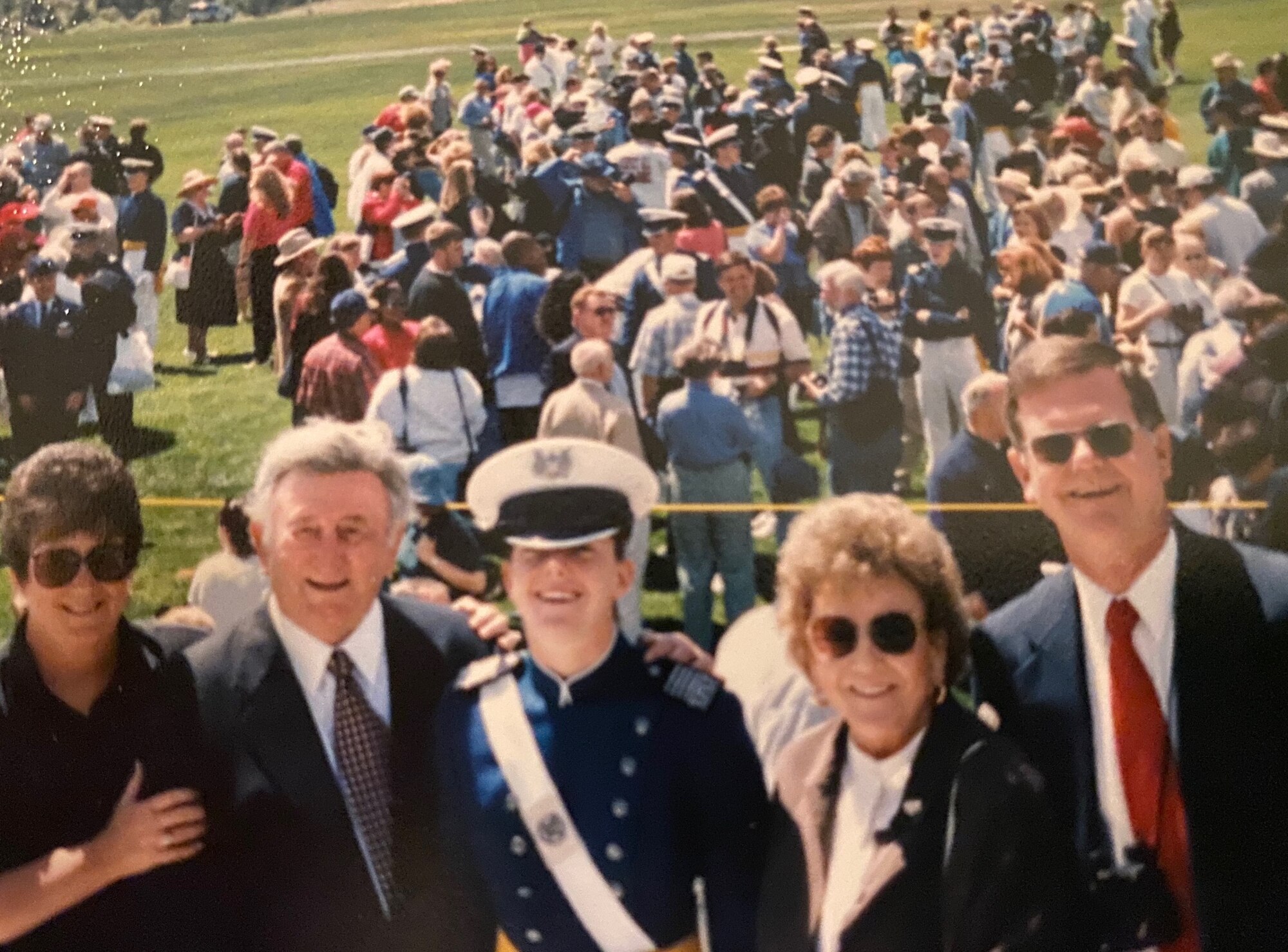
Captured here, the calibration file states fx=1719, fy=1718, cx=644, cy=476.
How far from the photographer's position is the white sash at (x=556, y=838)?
Result: 3422 millimetres

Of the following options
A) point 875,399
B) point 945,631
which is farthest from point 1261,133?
point 945,631

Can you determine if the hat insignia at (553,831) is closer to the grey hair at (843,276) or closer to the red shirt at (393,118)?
the grey hair at (843,276)

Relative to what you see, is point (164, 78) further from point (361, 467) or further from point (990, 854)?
point (990, 854)

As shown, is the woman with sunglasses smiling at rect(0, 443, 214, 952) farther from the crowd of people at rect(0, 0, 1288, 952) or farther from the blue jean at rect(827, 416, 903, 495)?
the blue jean at rect(827, 416, 903, 495)

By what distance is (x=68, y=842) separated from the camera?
379 centimetres

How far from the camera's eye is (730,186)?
3912mm

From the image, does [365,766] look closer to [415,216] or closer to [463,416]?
[463,416]

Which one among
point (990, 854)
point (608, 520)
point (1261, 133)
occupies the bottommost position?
point (990, 854)

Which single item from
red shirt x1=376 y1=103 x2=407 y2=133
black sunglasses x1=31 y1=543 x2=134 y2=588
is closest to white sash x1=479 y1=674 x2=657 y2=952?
black sunglasses x1=31 y1=543 x2=134 y2=588

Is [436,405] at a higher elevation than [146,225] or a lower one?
lower

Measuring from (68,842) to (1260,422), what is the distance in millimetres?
2715

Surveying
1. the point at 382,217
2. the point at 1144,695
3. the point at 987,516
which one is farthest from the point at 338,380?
the point at 1144,695

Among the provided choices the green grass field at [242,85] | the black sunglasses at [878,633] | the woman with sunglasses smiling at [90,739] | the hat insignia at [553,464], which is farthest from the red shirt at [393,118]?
the black sunglasses at [878,633]

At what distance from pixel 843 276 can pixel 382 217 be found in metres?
1.07
